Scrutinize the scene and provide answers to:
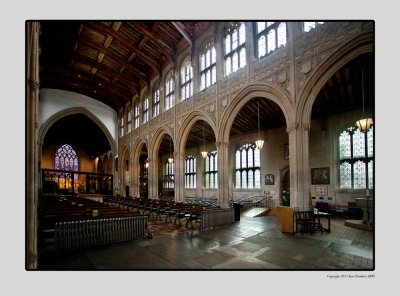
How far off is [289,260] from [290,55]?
7125 millimetres

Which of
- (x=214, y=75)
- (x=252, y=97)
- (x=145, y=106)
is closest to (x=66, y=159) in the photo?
(x=145, y=106)

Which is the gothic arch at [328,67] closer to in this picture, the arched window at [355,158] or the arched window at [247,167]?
the arched window at [355,158]

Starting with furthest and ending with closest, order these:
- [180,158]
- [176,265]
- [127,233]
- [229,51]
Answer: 1. [180,158]
2. [229,51]
3. [127,233]
4. [176,265]

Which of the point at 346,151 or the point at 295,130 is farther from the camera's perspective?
the point at 346,151

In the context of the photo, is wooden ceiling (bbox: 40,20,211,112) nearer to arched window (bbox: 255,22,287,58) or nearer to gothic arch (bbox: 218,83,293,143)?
arched window (bbox: 255,22,287,58)

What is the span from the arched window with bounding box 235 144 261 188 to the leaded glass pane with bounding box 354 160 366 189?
6.05m

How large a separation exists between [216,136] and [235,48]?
4.40 m

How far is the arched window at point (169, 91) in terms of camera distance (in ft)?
51.4

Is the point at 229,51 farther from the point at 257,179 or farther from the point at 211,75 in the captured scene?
the point at 257,179

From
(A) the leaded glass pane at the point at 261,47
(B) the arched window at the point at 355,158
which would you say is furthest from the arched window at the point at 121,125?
(B) the arched window at the point at 355,158

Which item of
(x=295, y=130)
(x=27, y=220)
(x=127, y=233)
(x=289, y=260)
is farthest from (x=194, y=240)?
(x=295, y=130)

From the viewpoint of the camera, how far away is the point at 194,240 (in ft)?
19.8

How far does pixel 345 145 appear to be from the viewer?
11.7 meters

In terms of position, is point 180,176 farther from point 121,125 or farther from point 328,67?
point 121,125
